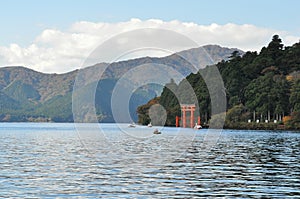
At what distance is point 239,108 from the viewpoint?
167m

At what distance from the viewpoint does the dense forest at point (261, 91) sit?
157m

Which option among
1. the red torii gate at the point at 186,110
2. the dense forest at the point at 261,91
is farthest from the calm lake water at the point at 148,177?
the red torii gate at the point at 186,110

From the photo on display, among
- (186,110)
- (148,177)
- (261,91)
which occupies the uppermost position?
(261,91)

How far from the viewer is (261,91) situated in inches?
6417

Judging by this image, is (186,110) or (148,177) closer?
(148,177)

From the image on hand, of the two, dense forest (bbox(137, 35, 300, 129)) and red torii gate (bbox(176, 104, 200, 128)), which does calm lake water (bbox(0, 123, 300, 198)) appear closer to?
dense forest (bbox(137, 35, 300, 129))

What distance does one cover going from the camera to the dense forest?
6166 inches

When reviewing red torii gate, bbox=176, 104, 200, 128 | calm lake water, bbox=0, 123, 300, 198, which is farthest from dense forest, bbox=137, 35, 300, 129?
calm lake water, bbox=0, 123, 300, 198

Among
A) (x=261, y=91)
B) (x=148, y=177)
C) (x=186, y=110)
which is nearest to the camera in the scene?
(x=148, y=177)

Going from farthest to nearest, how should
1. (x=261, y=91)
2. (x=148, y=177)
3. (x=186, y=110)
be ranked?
(x=186, y=110)
(x=261, y=91)
(x=148, y=177)

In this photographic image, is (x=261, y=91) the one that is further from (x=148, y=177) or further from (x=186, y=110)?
(x=148, y=177)

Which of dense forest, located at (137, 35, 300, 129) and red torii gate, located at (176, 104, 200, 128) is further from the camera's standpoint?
red torii gate, located at (176, 104, 200, 128)

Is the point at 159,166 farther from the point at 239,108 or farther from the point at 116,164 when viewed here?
the point at 239,108

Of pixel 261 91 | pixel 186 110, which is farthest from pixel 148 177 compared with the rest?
pixel 186 110
